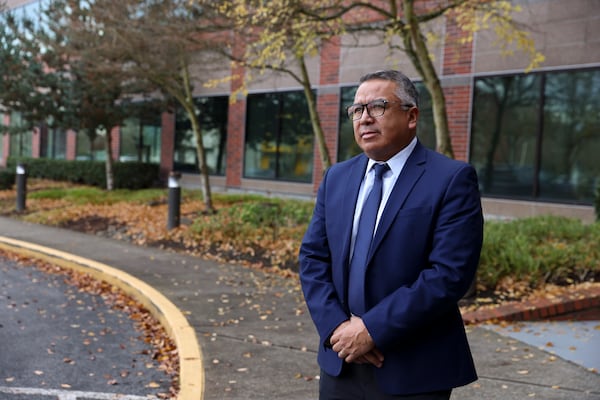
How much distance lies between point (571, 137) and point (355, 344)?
11849 millimetres

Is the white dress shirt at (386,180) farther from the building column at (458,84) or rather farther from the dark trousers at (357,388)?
the building column at (458,84)

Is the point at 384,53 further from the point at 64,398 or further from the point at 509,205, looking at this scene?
the point at 64,398

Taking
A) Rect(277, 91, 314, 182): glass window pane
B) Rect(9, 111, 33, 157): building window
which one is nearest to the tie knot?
Rect(277, 91, 314, 182): glass window pane

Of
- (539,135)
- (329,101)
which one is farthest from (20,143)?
(539,135)

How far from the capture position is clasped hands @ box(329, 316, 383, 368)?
8.30 ft

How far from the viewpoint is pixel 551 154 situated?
Result: 1352 cm

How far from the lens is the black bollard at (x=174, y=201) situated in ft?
43.5

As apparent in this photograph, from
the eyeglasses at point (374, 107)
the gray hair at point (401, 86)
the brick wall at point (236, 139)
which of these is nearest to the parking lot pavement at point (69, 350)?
the eyeglasses at point (374, 107)

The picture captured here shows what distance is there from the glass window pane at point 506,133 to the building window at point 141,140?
11.6 m

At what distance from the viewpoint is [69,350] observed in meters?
6.22

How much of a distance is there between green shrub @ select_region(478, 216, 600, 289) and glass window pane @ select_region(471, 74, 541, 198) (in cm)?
447

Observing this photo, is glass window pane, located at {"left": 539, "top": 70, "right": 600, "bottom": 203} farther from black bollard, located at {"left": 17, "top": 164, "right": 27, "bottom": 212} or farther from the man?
black bollard, located at {"left": 17, "top": 164, "right": 27, "bottom": 212}

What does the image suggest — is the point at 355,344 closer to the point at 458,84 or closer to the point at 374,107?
the point at 374,107

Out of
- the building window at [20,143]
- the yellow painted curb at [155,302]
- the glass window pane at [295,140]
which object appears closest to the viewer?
the yellow painted curb at [155,302]
